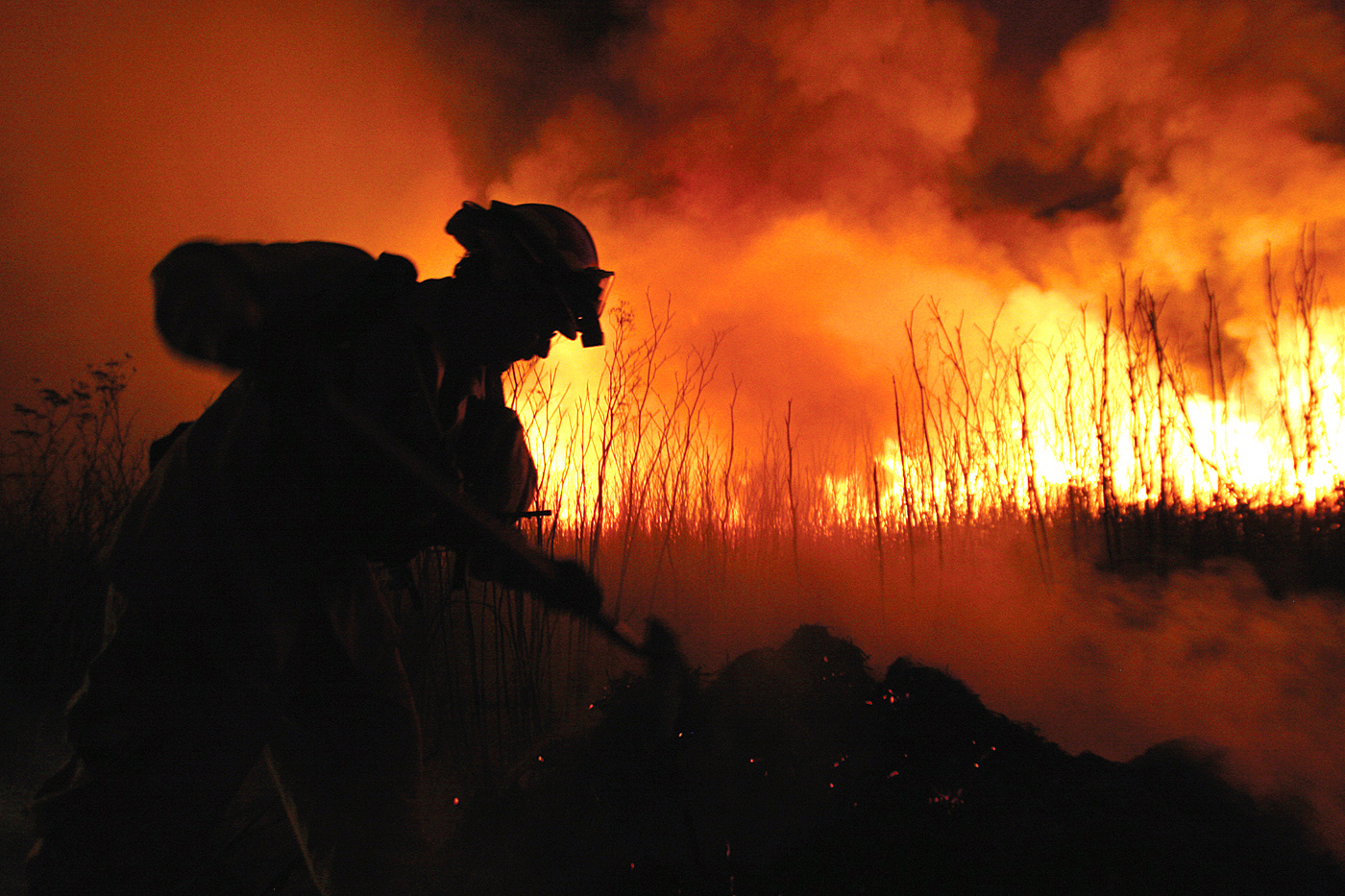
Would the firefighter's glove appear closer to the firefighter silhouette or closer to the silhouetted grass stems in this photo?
the firefighter silhouette

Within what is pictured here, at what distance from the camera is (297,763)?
36.7 inches

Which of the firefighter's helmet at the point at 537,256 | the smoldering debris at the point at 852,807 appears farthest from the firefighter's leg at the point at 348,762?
the firefighter's helmet at the point at 537,256

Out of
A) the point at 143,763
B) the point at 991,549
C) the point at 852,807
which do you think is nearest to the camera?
the point at 143,763

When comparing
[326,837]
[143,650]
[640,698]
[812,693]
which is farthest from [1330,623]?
[143,650]

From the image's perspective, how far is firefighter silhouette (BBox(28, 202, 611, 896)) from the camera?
2.28 ft

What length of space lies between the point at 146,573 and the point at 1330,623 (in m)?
2.96

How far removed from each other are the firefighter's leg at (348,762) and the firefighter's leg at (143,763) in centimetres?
13

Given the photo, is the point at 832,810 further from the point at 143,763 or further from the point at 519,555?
the point at 143,763

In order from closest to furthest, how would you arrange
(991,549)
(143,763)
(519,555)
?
(143,763) → (519,555) → (991,549)

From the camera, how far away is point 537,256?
38.1 inches

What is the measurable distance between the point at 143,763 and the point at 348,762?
278 millimetres

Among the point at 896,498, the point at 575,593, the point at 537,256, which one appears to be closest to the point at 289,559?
the point at 575,593

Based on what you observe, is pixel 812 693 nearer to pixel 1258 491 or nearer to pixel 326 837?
pixel 326 837

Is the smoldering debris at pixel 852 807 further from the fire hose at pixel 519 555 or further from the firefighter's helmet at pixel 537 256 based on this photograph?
the firefighter's helmet at pixel 537 256
